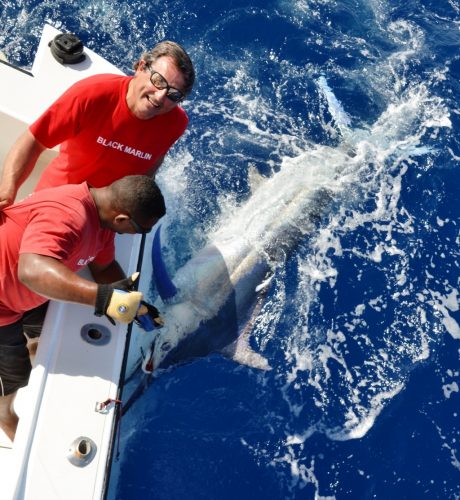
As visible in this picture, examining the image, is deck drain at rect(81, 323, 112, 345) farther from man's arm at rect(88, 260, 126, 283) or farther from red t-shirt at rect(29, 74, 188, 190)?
red t-shirt at rect(29, 74, 188, 190)

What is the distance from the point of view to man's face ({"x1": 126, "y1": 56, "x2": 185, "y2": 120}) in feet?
10.2

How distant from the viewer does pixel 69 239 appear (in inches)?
97.0

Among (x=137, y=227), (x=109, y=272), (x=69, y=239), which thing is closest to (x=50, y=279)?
(x=69, y=239)

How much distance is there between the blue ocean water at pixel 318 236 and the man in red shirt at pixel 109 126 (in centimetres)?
171

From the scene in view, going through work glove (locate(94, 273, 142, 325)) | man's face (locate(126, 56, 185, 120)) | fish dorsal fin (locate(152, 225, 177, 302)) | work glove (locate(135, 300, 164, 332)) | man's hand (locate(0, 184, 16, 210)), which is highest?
man's face (locate(126, 56, 185, 120))

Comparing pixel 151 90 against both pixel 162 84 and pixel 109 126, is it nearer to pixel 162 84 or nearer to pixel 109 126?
pixel 162 84

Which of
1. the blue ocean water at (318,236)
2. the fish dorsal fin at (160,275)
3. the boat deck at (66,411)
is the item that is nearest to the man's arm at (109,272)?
the boat deck at (66,411)

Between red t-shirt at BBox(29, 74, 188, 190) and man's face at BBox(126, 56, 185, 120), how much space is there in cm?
6

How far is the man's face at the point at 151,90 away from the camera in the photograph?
3.12 meters

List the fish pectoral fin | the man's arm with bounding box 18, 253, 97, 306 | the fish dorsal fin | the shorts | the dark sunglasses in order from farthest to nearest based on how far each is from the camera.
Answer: the fish pectoral fin → the fish dorsal fin → the shorts → the dark sunglasses → the man's arm with bounding box 18, 253, 97, 306

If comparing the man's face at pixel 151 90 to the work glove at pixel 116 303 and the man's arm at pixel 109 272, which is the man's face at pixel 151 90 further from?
the work glove at pixel 116 303

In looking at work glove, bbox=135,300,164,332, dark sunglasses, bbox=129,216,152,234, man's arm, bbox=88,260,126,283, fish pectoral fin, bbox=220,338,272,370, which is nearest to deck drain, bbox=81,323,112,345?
man's arm, bbox=88,260,126,283

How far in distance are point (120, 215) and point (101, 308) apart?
429 mm

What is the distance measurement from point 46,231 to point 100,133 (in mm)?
1043
